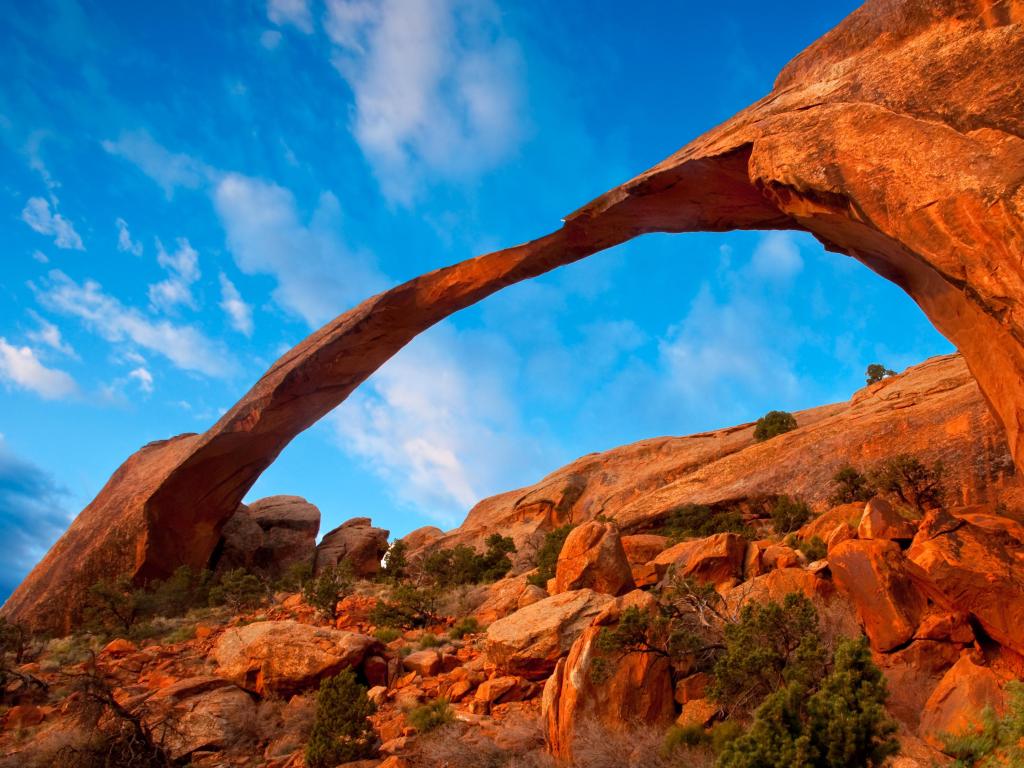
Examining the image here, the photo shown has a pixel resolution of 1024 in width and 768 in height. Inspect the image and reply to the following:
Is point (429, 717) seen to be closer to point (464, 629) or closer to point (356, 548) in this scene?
point (464, 629)

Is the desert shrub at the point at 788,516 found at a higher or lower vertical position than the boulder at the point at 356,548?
lower

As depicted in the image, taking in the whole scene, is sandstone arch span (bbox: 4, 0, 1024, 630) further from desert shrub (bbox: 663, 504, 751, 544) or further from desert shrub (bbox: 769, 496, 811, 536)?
desert shrub (bbox: 663, 504, 751, 544)

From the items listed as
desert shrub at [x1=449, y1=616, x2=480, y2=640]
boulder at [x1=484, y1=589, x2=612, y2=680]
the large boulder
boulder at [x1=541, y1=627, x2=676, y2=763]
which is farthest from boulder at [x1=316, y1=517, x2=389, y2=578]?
boulder at [x1=541, y1=627, x2=676, y2=763]

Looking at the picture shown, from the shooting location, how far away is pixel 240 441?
74.5 ft

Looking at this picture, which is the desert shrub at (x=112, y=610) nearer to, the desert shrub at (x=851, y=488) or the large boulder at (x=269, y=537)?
the large boulder at (x=269, y=537)

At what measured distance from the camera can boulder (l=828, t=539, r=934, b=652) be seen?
7.70 m

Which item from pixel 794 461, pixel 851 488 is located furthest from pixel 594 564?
pixel 794 461

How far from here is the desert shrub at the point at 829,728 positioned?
477cm

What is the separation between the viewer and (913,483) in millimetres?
15562

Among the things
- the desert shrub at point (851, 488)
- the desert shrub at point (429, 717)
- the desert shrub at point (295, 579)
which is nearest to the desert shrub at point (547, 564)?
the desert shrub at point (429, 717)

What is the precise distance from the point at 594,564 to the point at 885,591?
16.5ft

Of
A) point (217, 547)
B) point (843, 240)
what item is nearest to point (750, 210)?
point (843, 240)

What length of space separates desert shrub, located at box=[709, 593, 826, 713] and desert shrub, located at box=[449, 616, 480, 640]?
6.38 meters

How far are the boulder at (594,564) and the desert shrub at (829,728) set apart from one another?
21.4 ft
